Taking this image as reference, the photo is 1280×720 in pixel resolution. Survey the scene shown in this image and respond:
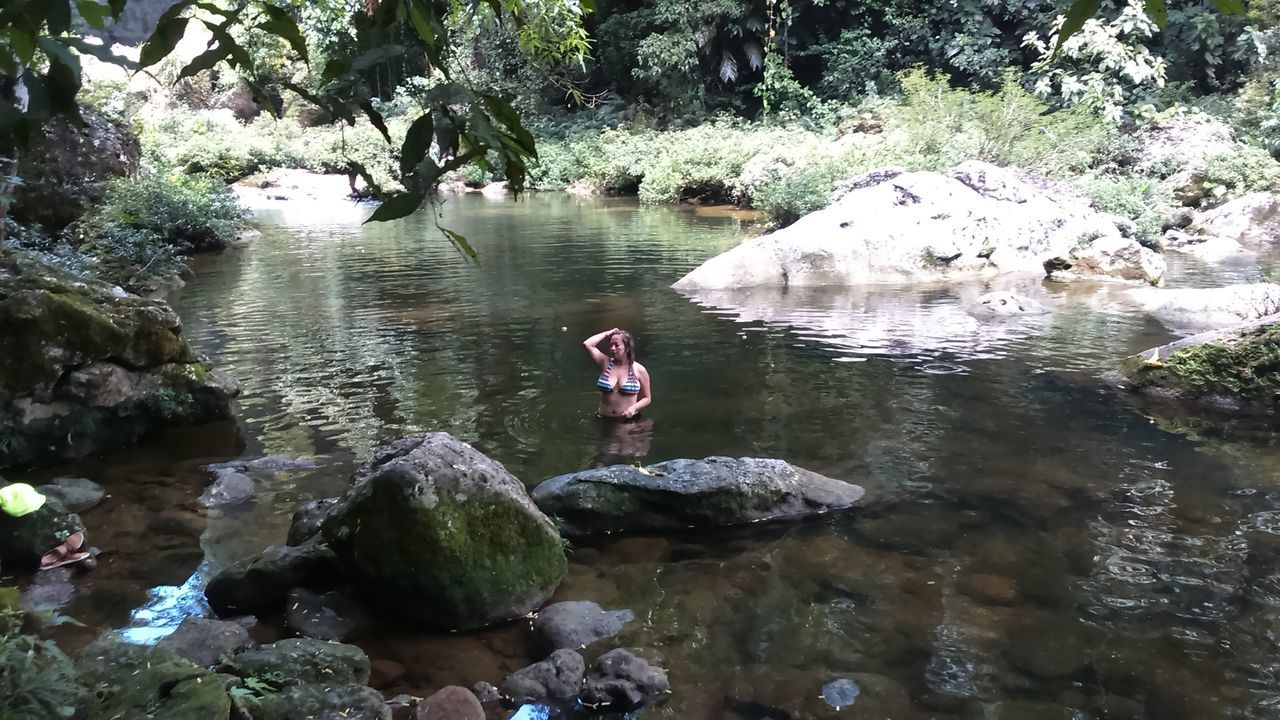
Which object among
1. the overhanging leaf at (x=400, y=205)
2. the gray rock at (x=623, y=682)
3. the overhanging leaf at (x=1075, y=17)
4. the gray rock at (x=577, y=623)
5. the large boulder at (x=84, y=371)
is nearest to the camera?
the overhanging leaf at (x=1075, y=17)

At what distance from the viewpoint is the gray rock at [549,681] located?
3.82m

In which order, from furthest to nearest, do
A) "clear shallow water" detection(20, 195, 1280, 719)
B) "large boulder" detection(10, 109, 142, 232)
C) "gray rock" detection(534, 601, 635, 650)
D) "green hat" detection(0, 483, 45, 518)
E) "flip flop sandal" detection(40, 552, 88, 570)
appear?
"large boulder" detection(10, 109, 142, 232), "flip flop sandal" detection(40, 552, 88, 570), "green hat" detection(0, 483, 45, 518), "gray rock" detection(534, 601, 635, 650), "clear shallow water" detection(20, 195, 1280, 719)

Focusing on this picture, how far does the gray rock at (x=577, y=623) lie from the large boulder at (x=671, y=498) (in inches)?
39.6

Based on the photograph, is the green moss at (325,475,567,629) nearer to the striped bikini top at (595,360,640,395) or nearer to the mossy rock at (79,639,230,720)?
the mossy rock at (79,639,230,720)

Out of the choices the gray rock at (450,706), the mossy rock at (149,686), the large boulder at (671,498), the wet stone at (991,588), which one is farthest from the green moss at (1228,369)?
the mossy rock at (149,686)

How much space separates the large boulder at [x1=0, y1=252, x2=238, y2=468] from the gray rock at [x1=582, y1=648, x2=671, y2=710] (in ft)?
15.4

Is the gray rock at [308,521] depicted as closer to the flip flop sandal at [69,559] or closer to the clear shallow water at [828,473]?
the clear shallow water at [828,473]

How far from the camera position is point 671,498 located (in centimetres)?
555

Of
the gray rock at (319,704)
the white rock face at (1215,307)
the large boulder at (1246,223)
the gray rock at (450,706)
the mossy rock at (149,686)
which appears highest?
the large boulder at (1246,223)

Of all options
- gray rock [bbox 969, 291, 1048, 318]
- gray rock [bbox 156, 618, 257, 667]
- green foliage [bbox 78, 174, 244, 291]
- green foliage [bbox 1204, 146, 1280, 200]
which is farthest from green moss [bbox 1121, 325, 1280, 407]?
green foliage [bbox 1204, 146, 1280, 200]

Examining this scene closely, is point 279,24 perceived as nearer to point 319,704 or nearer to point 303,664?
point 319,704

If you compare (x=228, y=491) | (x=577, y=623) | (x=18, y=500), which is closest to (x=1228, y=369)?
(x=577, y=623)

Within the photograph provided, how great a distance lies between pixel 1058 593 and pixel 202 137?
35.5 meters

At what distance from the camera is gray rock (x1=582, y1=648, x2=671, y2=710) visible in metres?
3.79
